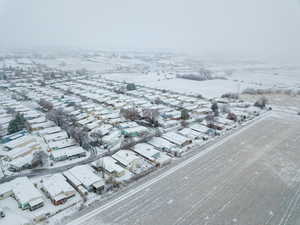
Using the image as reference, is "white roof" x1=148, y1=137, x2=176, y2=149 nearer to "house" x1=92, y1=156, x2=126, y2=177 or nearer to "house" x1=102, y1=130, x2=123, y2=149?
"house" x1=102, y1=130, x2=123, y2=149

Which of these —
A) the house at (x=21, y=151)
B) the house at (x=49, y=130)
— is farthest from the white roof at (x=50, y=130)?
the house at (x=21, y=151)

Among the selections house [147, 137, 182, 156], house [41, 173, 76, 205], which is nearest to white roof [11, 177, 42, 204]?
house [41, 173, 76, 205]

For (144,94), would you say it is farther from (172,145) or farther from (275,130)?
(275,130)

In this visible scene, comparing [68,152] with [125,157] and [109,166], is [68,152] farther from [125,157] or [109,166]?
[125,157]

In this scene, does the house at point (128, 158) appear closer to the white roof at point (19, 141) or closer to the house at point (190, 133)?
the house at point (190, 133)

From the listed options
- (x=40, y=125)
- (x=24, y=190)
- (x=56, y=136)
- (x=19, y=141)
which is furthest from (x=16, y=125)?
(x=24, y=190)

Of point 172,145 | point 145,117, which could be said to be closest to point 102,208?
point 172,145
